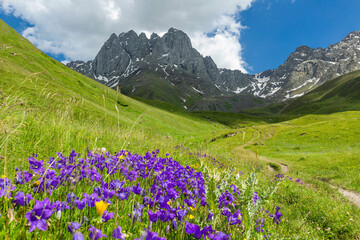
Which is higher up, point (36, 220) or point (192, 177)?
point (36, 220)

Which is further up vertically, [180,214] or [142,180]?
[180,214]

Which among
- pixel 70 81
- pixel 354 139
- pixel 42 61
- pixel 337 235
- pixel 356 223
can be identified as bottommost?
pixel 337 235

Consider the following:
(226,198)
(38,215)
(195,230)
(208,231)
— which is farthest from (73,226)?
(226,198)

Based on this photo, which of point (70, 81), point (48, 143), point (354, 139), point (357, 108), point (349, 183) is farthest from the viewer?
point (357, 108)

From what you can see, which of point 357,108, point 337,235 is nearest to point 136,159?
point 337,235

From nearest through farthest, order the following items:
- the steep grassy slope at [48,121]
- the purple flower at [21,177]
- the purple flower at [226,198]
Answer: the purple flower at [21,177] < the purple flower at [226,198] < the steep grassy slope at [48,121]

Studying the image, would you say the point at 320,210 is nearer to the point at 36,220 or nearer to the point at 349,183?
the point at 349,183

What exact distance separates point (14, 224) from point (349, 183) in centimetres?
2203

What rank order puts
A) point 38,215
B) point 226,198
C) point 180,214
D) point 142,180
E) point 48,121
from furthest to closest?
point 48,121 → point 142,180 → point 226,198 → point 180,214 → point 38,215

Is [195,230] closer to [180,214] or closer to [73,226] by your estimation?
[180,214]

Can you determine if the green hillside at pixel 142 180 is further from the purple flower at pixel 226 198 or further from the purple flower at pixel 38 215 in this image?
the purple flower at pixel 38 215

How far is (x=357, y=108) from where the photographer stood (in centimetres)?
16912

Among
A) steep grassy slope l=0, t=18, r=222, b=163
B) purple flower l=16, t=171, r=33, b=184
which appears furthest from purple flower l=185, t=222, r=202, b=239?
purple flower l=16, t=171, r=33, b=184

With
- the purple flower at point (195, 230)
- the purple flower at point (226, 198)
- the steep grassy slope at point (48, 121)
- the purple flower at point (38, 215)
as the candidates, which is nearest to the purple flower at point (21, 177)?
the steep grassy slope at point (48, 121)
